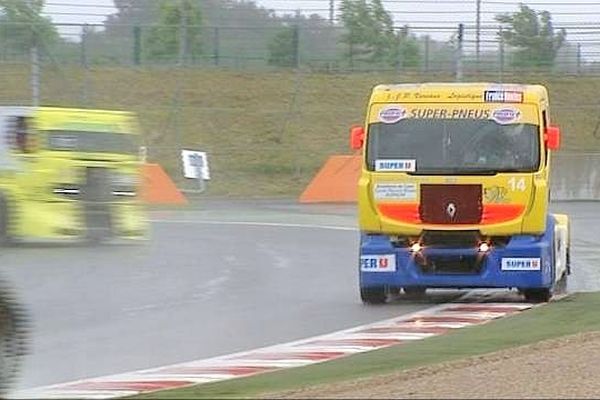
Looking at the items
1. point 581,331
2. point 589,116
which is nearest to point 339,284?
point 581,331

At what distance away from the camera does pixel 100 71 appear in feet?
148

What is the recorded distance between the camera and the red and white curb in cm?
1097

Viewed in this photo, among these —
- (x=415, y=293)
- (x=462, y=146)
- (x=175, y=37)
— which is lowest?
(x=415, y=293)

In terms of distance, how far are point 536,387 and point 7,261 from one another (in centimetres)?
1316

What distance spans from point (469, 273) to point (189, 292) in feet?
11.0

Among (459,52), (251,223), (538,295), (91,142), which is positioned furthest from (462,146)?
(459,52)

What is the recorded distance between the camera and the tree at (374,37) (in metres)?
46.0

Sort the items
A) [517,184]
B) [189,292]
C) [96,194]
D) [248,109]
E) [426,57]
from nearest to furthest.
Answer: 1. [517,184]
2. [189,292]
3. [96,194]
4. [426,57]
5. [248,109]

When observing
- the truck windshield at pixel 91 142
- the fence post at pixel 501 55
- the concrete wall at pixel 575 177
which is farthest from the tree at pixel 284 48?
the truck windshield at pixel 91 142

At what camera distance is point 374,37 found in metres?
47.1

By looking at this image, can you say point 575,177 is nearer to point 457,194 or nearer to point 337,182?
point 337,182

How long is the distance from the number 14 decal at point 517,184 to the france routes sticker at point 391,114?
1.39m

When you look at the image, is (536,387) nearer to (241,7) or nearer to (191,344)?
(191,344)

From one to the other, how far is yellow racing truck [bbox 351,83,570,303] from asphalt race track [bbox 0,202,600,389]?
63cm
